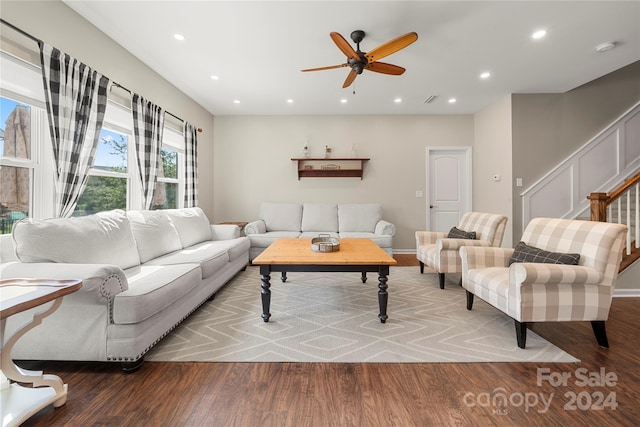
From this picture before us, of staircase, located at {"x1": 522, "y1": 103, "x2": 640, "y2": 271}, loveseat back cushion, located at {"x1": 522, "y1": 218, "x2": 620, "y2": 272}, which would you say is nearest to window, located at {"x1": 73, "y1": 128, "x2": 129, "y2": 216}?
loveseat back cushion, located at {"x1": 522, "y1": 218, "x2": 620, "y2": 272}

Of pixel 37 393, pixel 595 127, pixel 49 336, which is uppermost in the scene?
pixel 595 127

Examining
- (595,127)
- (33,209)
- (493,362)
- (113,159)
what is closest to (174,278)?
(33,209)

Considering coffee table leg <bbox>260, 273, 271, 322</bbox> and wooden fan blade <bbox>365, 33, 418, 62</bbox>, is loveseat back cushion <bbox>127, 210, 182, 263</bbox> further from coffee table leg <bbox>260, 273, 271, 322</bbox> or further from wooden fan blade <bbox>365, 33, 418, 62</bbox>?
wooden fan blade <bbox>365, 33, 418, 62</bbox>

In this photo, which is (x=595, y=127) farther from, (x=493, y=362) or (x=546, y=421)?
(x=546, y=421)

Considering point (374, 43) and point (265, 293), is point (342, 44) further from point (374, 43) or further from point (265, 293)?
point (265, 293)

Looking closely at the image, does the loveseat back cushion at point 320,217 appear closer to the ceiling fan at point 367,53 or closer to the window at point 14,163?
the ceiling fan at point 367,53

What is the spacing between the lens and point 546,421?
4.10 ft

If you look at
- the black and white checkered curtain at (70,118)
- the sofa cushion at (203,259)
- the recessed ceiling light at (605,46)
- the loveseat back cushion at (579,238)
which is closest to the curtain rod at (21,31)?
the black and white checkered curtain at (70,118)

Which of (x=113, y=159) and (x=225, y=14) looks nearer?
(x=225, y=14)

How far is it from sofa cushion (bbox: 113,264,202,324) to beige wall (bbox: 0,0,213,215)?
6.32 feet

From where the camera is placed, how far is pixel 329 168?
503 centimetres

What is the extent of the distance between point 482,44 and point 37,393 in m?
4.27

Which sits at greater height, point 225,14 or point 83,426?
point 225,14

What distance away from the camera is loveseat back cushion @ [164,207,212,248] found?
316 centimetres
